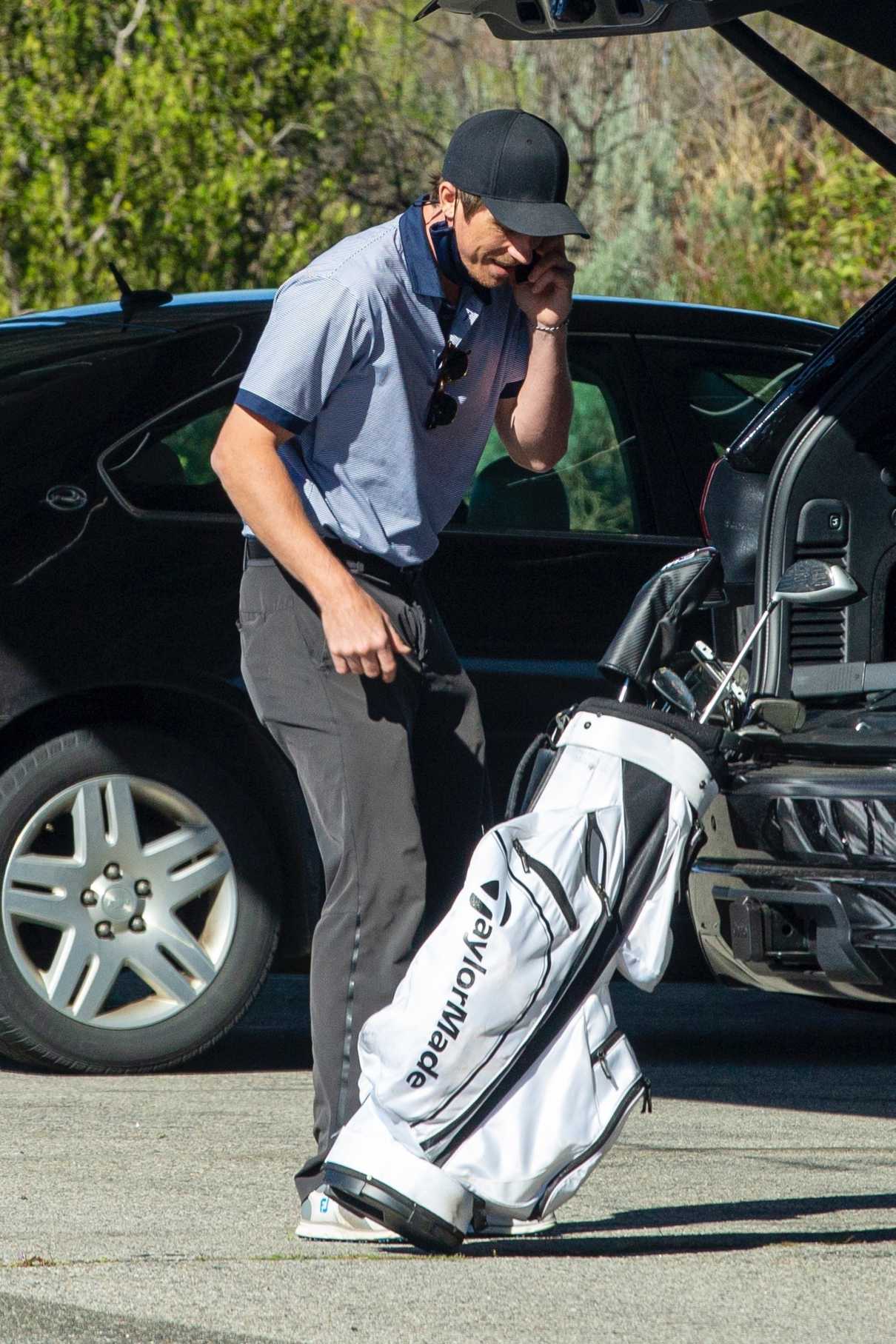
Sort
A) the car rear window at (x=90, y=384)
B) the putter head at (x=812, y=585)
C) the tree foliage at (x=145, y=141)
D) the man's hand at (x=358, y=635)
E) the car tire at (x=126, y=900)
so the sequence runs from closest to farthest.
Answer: the man's hand at (x=358, y=635) → the putter head at (x=812, y=585) → the car tire at (x=126, y=900) → the car rear window at (x=90, y=384) → the tree foliage at (x=145, y=141)

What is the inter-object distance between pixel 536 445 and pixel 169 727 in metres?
1.46

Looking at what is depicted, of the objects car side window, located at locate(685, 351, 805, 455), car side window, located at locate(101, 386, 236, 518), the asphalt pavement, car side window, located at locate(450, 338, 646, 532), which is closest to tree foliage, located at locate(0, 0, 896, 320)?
car side window, located at locate(685, 351, 805, 455)

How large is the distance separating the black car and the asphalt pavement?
0.28 meters

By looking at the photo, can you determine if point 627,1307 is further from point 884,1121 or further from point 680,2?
point 680,2

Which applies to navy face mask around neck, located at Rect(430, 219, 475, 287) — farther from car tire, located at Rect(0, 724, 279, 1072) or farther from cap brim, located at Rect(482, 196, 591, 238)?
car tire, located at Rect(0, 724, 279, 1072)

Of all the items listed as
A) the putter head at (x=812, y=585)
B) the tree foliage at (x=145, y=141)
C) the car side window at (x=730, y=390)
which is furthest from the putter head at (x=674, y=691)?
the tree foliage at (x=145, y=141)

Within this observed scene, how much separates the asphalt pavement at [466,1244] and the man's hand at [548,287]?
1497 millimetres

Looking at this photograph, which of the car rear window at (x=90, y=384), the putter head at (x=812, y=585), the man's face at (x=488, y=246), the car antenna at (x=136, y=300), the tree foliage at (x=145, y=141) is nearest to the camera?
the man's face at (x=488, y=246)

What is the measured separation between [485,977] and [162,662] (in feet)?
5.84

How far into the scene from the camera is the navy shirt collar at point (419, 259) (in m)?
3.67

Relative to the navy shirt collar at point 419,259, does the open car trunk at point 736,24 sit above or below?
above

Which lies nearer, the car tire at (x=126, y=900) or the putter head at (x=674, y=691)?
the putter head at (x=674, y=691)

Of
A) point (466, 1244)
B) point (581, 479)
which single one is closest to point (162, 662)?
point (581, 479)

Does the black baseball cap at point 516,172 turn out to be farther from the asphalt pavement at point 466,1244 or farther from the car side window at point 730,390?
the car side window at point 730,390
